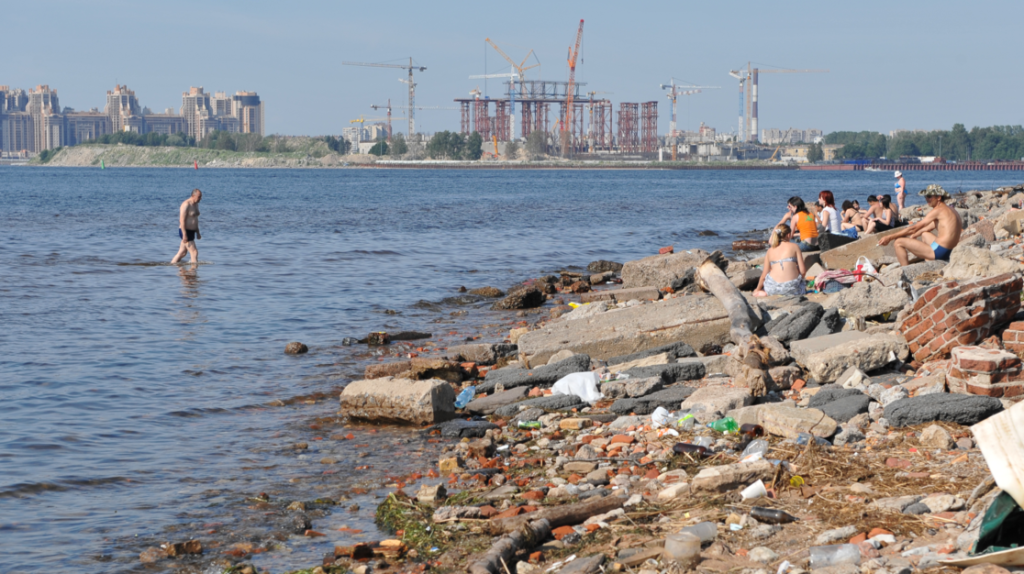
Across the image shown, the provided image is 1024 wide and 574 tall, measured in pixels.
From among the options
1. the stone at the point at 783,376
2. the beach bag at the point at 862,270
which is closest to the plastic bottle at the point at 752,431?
the stone at the point at 783,376

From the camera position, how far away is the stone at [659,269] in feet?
48.3

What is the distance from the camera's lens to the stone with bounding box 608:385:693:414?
271 inches

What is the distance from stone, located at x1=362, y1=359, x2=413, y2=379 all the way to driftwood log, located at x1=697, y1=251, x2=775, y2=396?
10.5 feet

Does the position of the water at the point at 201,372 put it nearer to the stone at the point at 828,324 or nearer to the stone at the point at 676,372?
the stone at the point at 676,372

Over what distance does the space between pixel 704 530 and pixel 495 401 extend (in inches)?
147

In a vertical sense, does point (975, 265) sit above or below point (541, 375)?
above

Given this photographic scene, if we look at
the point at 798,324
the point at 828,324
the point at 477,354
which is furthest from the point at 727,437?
the point at 477,354

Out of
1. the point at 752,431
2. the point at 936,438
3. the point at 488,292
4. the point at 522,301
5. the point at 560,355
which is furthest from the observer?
the point at 488,292

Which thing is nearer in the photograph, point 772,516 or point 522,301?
point 772,516

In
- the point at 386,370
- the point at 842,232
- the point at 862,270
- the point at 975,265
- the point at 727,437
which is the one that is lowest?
the point at 386,370

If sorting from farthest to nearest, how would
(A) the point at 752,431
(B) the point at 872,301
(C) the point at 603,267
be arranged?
(C) the point at 603,267 → (B) the point at 872,301 → (A) the point at 752,431

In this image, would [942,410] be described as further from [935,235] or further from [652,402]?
[935,235]

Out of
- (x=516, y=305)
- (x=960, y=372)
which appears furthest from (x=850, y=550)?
(x=516, y=305)

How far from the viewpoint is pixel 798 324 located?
8.23m
